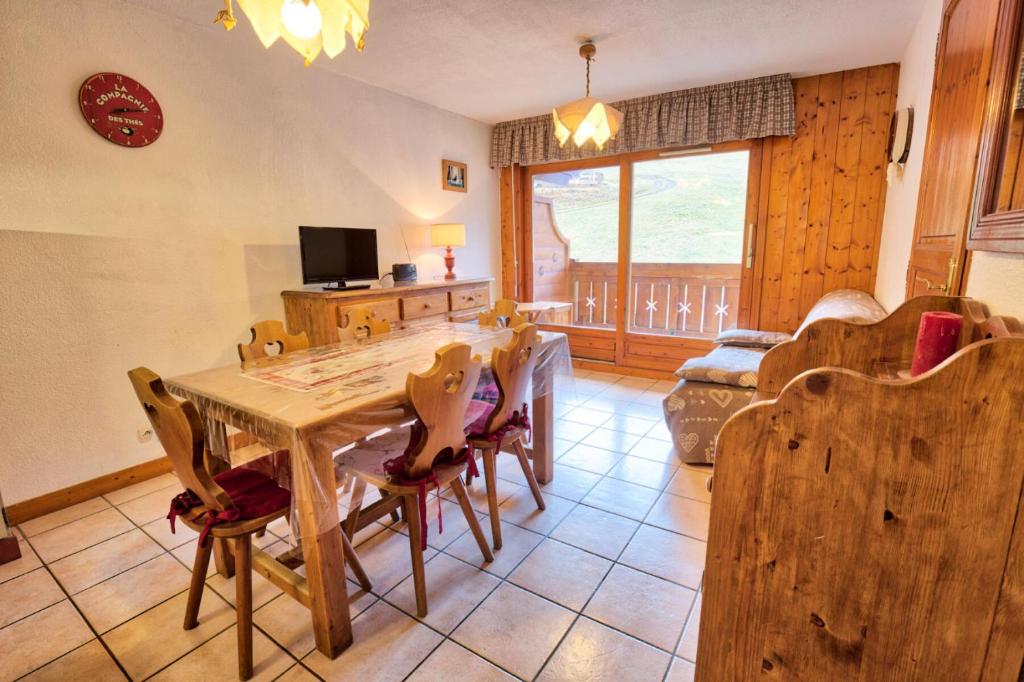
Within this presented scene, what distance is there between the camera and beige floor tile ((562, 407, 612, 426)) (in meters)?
3.47

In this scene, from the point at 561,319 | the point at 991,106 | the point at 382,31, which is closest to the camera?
the point at 991,106

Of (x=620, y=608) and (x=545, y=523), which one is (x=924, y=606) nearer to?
(x=620, y=608)

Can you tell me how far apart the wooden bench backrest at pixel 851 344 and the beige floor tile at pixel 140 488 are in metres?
3.09

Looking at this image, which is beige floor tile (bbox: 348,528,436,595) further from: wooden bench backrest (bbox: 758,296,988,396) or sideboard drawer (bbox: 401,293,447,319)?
sideboard drawer (bbox: 401,293,447,319)

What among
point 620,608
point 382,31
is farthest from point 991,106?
point 382,31

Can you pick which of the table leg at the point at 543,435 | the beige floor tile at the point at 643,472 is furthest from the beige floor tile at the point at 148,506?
the beige floor tile at the point at 643,472

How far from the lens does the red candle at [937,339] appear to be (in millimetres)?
1017

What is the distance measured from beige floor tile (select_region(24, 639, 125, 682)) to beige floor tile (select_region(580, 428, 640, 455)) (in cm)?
242

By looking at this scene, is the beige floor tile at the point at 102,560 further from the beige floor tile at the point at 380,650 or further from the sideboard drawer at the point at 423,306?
the sideboard drawer at the point at 423,306

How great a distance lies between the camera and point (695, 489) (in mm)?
2520

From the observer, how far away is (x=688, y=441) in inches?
110

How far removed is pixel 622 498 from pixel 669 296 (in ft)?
9.79

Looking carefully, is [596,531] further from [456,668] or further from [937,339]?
[937,339]

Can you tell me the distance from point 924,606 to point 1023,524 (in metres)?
0.19
